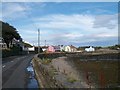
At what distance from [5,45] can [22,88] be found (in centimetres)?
9840

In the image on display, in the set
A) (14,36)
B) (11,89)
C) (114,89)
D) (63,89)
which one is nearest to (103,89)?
(114,89)

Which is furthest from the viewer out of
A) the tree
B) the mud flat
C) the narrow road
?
the tree

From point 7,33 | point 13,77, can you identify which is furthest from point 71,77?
point 7,33

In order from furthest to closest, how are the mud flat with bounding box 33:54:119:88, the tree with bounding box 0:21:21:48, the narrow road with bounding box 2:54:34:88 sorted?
1. the tree with bounding box 0:21:21:48
2. the narrow road with bounding box 2:54:34:88
3. the mud flat with bounding box 33:54:119:88

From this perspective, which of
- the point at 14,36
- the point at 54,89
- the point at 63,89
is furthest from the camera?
the point at 14,36

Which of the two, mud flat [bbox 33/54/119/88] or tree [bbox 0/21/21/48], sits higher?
tree [bbox 0/21/21/48]

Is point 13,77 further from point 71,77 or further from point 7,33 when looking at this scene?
point 7,33

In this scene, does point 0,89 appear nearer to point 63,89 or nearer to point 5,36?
point 63,89

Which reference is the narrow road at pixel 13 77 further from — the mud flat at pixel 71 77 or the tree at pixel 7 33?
the tree at pixel 7 33

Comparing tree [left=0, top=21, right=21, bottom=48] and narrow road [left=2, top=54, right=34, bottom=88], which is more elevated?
tree [left=0, top=21, right=21, bottom=48]

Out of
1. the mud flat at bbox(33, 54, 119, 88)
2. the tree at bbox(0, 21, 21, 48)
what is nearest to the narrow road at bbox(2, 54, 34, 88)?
the mud flat at bbox(33, 54, 119, 88)

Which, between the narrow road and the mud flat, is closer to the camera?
the mud flat

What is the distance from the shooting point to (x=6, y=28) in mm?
110625

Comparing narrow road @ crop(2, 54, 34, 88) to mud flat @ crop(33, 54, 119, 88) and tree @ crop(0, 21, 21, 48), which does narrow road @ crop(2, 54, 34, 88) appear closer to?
mud flat @ crop(33, 54, 119, 88)
